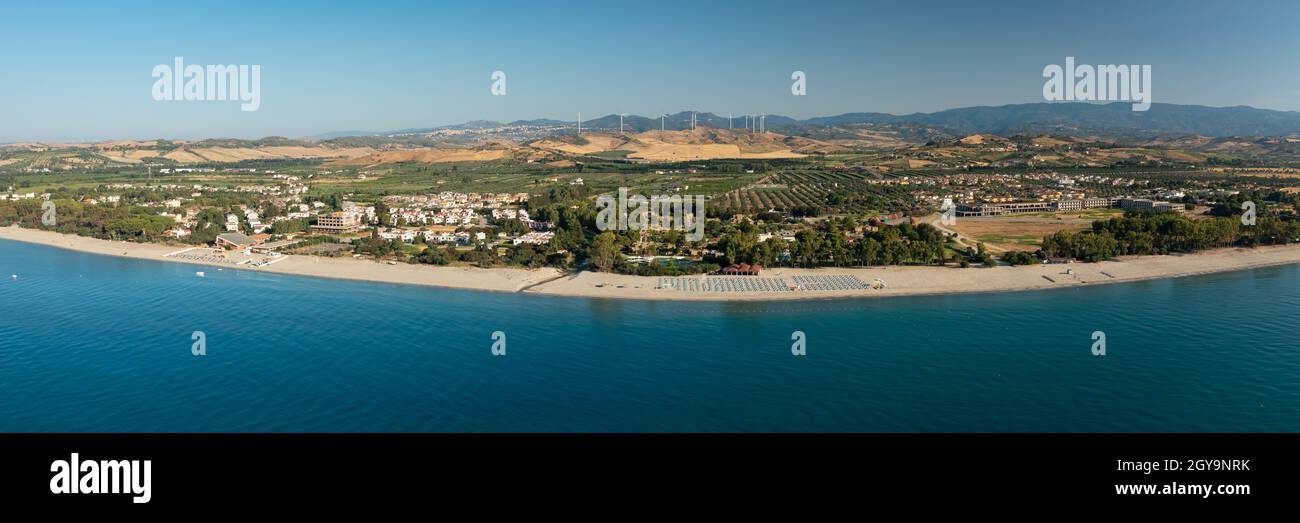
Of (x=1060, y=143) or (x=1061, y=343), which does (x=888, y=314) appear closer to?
(x=1061, y=343)

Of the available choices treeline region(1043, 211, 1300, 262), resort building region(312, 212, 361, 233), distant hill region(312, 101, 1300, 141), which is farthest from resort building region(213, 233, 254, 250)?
distant hill region(312, 101, 1300, 141)

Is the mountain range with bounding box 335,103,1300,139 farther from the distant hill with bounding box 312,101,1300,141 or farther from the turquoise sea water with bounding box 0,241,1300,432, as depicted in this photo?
the turquoise sea water with bounding box 0,241,1300,432

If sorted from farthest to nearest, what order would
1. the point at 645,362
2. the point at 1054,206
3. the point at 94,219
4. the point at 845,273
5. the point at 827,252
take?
the point at 1054,206, the point at 94,219, the point at 827,252, the point at 845,273, the point at 645,362

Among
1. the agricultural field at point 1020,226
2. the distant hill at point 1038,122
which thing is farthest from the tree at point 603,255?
the distant hill at point 1038,122

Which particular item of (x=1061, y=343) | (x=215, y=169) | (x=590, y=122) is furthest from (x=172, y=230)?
(x=590, y=122)

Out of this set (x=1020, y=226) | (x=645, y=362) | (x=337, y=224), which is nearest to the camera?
(x=645, y=362)

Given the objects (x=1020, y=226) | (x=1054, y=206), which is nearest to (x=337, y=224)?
(x=1020, y=226)

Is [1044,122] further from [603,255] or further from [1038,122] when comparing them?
[603,255]
